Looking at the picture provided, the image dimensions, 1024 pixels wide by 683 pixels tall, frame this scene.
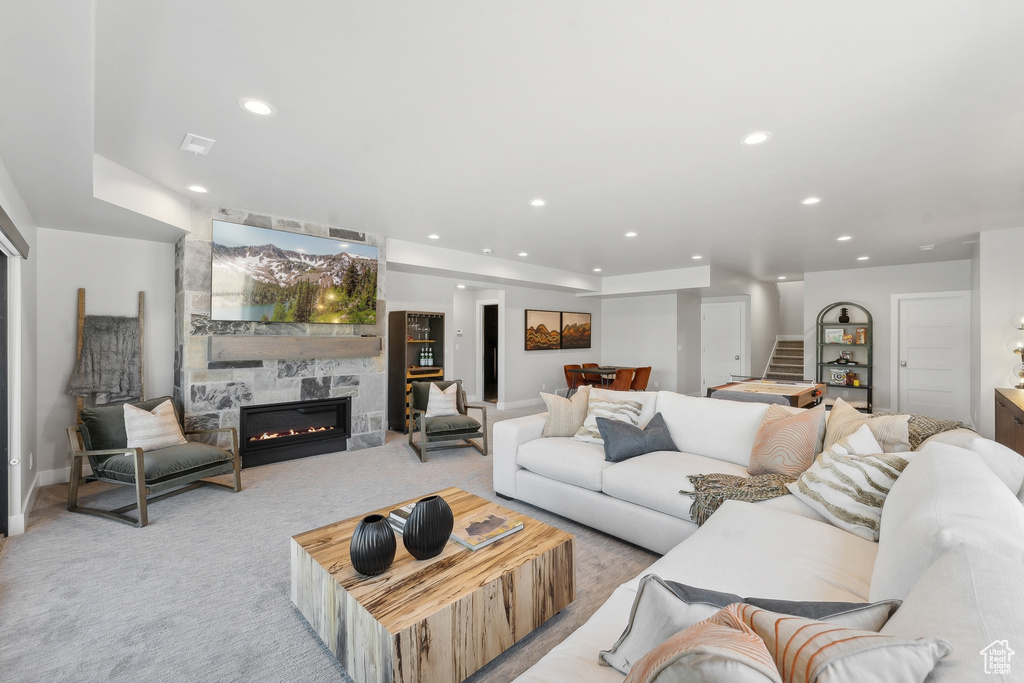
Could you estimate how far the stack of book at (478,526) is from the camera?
197cm

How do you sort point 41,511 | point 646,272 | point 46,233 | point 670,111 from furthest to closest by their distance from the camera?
point 646,272 → point 46,233 → point 41,511 → point 670,111

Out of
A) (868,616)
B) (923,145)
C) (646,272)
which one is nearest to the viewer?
(868,616)

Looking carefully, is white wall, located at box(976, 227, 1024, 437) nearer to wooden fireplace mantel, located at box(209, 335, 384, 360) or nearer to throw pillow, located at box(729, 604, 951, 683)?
throw pillow, located at box(729, 604, 951, 683)

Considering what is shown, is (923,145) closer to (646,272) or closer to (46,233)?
(646,272)

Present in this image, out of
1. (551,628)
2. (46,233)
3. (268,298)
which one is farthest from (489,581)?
(46,233)

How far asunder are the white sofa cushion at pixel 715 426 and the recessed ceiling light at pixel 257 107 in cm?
304

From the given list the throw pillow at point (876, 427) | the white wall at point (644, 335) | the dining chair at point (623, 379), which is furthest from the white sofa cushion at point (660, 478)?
the white wall at point (644, 335)

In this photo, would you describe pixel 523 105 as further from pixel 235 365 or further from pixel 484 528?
pixel 235 365

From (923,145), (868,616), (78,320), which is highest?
(923,145)

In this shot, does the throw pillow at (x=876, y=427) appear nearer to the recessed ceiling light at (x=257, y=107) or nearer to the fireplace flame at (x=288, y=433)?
the recessed ceiling light at (x=257, y=107)

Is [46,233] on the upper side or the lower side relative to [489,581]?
upper

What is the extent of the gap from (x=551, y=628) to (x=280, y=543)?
178 centimetres

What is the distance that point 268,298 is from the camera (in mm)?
4367

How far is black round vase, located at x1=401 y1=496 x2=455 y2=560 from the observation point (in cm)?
176
